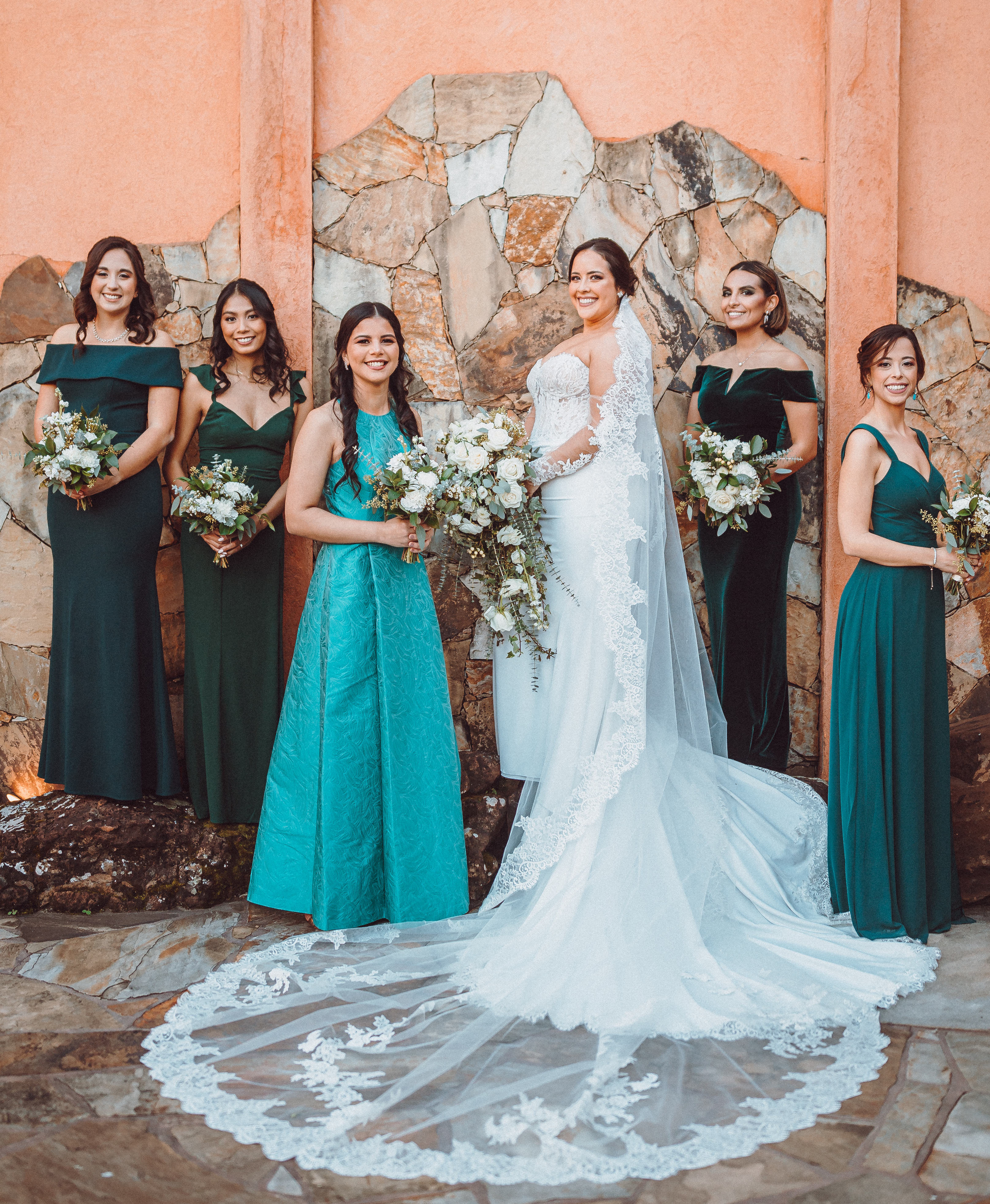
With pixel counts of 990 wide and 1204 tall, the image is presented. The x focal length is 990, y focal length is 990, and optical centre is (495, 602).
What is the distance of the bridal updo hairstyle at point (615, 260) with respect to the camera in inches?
159

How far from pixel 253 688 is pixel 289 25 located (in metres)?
3.36

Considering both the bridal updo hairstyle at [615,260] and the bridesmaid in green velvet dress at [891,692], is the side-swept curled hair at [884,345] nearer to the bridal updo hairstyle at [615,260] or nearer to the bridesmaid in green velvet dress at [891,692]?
the bridesmaid in green velvet dress at [891,692]

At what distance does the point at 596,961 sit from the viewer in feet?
10.6

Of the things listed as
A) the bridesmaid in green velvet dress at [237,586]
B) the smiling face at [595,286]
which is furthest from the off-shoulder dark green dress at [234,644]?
the smiling face at [595,286]

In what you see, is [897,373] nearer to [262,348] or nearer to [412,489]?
[412,489]

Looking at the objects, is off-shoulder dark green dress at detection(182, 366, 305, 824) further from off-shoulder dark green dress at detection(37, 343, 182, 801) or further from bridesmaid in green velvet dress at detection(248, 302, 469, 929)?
bridesmaid in green velvet dress at detection(248, 302, 469, 929)

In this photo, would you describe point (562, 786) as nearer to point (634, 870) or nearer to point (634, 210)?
point (634, 870)

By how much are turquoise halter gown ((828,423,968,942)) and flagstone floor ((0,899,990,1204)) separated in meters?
0.36

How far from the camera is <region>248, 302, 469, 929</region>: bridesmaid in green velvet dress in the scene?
393cm

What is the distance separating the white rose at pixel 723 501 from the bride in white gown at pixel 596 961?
0.39 meters

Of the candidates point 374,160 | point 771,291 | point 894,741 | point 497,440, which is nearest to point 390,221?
point 374,160

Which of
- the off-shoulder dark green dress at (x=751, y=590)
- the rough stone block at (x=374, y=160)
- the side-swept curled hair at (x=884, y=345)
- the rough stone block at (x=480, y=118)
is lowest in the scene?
the off-shoulder dark green dress at (x=751, y=590)

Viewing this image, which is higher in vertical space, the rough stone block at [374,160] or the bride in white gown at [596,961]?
the rough stone block at [374,160]

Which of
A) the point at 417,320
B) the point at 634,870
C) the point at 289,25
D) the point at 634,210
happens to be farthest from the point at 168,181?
the point at 634,870
